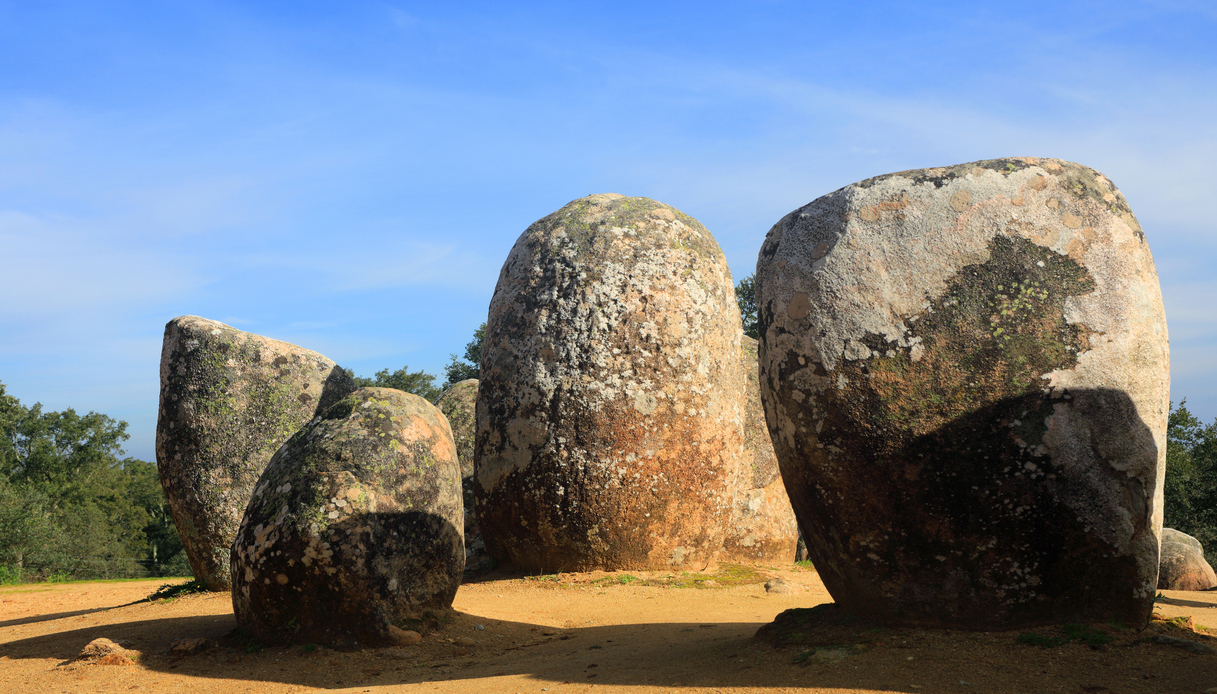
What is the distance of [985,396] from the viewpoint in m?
4.46

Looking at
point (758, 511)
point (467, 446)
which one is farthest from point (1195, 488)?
point (467, 446)

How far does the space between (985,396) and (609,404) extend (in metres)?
5.13

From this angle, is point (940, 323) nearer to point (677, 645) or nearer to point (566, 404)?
point (677, 645)

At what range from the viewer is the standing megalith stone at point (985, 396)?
4422 mm

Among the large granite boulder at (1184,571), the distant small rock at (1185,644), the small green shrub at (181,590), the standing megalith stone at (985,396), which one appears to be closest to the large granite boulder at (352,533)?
the standing megalith stone at (985,396)

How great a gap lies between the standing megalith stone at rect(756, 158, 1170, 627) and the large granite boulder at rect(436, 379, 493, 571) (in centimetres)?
670

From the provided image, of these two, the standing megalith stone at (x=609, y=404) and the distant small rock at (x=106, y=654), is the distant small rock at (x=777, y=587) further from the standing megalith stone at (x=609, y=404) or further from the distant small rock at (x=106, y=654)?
the distant small rock at (x=106, y=654)

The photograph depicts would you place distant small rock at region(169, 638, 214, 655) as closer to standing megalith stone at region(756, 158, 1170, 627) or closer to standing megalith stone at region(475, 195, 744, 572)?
standing megalith stone at region(475, 195, 744, 572)

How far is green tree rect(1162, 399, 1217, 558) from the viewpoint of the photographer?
1903cm

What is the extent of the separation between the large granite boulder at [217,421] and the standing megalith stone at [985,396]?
Answer: 6783mm

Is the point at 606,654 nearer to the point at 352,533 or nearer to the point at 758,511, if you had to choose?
the point at 352,533

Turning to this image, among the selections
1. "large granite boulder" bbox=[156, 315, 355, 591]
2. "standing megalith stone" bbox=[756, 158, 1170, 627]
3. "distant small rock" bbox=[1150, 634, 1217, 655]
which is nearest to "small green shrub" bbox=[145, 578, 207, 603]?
"large granite boulder" bbox=[156, 315, 355, 591]

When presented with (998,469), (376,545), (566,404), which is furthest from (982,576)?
(566,404)

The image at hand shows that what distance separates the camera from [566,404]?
9180 mm
